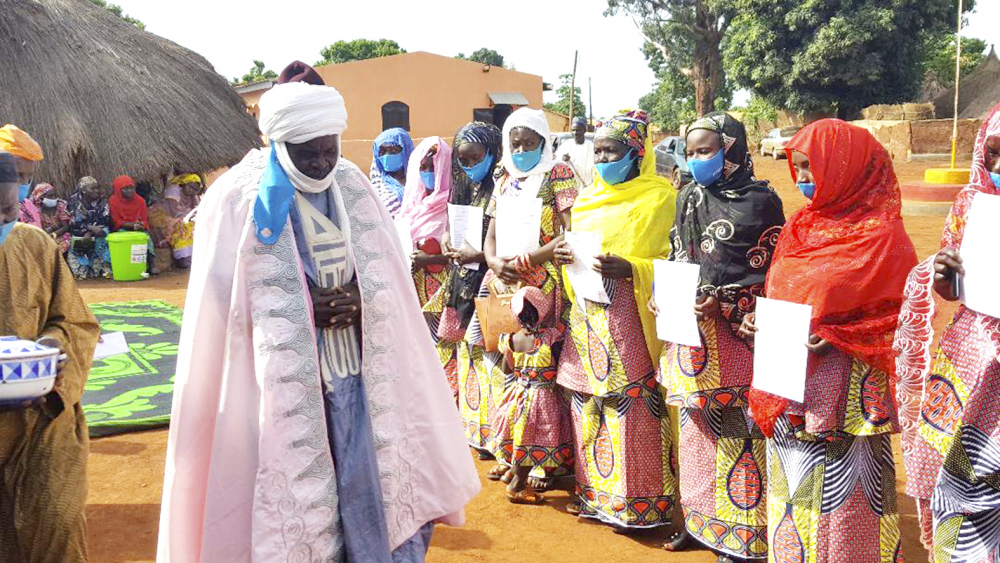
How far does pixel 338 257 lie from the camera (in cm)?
306

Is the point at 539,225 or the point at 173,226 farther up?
the point at 539,225

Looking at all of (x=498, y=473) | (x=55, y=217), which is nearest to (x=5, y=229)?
(x=498, y=473)

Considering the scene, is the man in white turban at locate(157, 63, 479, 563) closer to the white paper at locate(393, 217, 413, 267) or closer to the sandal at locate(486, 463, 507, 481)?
the sandal at locate(486, 463, 507, 481)

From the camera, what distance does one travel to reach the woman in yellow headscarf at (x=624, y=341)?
4.38 m

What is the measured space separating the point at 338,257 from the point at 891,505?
240cm

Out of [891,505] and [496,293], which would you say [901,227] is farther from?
[496,293]

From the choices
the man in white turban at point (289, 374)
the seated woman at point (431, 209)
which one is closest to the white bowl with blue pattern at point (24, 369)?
the man in white turban at point (289, 374)

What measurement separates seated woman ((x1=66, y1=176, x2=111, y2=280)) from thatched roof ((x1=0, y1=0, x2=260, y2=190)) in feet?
2.45

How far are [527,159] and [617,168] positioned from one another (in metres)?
0.76

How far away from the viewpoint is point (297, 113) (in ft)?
9.44

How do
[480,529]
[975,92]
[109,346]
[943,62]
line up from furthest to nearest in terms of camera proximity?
[943,62] → [975,92] → [480,529] → [109,346]

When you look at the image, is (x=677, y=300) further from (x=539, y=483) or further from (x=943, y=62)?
(x=943, y=62)

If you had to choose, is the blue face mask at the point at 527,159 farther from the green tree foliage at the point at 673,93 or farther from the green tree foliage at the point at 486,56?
the green tree foliage at the point at 486,56

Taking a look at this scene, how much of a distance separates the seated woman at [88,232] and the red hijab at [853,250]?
13.3 meters
